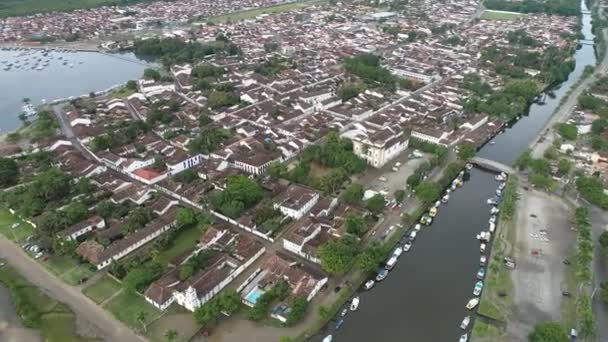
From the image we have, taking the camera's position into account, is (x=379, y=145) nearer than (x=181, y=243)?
No

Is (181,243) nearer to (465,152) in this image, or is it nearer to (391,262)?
(391,262)

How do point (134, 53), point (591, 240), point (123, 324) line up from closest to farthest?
1. point (123, 324)
2. point (591, 240)
3. point (134, 53)

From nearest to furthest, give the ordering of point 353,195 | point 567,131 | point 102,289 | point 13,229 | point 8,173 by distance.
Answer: point 102,289, point 13,229, point 353,195, point 8,173, point 567,131

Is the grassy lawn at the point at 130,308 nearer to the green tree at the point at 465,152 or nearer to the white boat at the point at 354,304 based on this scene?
the white boat at the point at 354,304

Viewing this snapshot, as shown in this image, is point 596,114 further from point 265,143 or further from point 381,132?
point 265,143

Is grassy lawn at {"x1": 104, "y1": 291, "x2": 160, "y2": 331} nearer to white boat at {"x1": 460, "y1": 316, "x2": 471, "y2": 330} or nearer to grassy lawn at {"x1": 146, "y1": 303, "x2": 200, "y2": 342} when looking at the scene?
grassy lawn at {"x1": 146, "y1": 303, "x2": 200, "y2": 342}

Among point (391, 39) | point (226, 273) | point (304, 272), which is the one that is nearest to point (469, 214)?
point (304, 272)

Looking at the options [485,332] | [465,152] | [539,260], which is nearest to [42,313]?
[485,332]

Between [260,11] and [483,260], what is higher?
[260,11]
